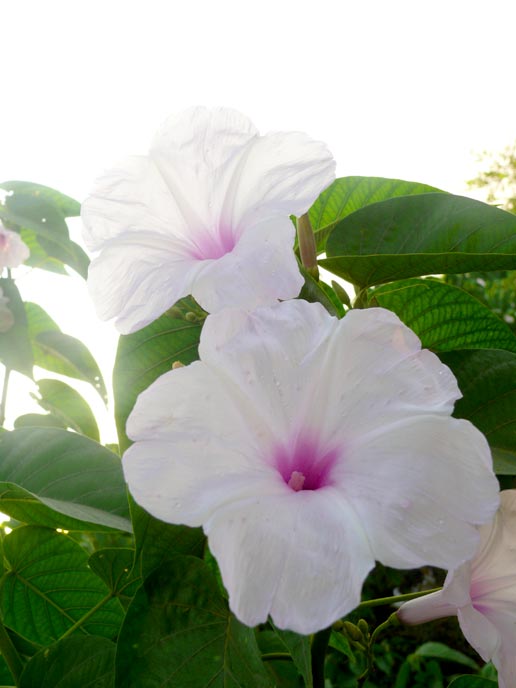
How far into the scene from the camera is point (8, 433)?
2.65ft

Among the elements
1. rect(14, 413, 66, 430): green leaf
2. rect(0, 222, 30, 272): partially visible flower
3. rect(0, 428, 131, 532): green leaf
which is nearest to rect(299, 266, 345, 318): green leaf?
rect(0, 428, 131, 532): green leaf

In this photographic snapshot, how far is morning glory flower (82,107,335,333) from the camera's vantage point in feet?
1.71

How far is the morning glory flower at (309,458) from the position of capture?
0.41 metres

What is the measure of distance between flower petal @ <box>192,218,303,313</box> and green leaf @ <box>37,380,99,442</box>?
2.51 ft

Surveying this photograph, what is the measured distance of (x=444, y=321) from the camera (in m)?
0.79

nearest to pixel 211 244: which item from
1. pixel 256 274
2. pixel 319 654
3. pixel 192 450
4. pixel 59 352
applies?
pixel 256 274

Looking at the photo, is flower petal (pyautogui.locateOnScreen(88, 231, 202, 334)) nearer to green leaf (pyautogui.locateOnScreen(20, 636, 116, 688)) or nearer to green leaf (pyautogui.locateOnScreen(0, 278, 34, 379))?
green leaf (pyautogui.locateOnScreen(20, 636, 116, 688))

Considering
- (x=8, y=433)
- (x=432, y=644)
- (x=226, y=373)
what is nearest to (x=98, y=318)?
(x=226, y=373)

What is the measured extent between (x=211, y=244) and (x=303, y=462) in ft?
0.70

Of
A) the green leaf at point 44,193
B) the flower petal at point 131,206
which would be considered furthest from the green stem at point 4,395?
the flower petal at point 131,206

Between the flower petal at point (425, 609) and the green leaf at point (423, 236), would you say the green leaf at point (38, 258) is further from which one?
the flower petal at point (425, 609)

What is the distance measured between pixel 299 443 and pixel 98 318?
0.64 ft

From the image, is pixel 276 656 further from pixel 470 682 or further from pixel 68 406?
pixel 68 406

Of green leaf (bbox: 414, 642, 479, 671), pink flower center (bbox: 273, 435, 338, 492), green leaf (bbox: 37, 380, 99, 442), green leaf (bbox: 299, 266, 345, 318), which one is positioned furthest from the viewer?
green leaf (bbox: 414, 642, 479, 671)
